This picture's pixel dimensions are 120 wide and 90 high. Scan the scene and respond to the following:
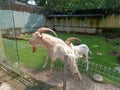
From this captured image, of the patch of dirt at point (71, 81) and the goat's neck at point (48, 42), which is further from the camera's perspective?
the goat's neck at point (48, 42)

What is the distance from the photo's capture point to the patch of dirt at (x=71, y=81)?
4.26 metres

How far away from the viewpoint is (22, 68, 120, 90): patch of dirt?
426 cm

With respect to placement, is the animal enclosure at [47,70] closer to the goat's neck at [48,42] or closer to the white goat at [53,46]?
the white goat at [53,46]

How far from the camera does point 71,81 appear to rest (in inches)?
A: 183

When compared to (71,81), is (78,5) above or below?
above

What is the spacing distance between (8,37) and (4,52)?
69 cm

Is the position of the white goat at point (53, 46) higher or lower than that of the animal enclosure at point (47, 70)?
higher

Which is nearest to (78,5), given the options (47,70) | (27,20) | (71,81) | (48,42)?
(27,20)

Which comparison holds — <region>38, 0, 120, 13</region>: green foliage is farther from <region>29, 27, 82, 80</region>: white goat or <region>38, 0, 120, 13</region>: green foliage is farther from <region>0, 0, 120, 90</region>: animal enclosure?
<region>29, 27, 82, 80</region>: white goat

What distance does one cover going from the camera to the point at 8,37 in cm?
507

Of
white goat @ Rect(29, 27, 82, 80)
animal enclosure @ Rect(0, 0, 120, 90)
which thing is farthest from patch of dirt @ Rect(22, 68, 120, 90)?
white goat @ Rect(29, 27, 82, 80)

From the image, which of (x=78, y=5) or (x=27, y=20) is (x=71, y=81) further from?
(x=27, y=20)

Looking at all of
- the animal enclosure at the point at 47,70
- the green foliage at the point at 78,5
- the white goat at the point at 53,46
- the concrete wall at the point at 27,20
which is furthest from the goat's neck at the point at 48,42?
the concrete wall at the point at 27,20

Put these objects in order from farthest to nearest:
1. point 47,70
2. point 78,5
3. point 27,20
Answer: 1. point 27,20
2. point 78,5
3. point 47,70
